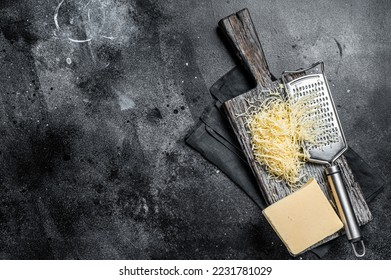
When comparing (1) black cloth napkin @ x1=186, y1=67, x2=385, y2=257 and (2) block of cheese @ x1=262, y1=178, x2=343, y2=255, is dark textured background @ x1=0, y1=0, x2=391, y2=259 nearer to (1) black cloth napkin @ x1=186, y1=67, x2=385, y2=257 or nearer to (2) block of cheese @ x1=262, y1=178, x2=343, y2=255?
(1) black cloth napkin @ x1=186, y1=67, x2=385, y2=257

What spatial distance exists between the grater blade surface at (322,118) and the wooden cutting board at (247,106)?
0.06 m

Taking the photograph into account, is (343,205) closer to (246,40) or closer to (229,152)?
(229,152)

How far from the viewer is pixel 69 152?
219 centimetres

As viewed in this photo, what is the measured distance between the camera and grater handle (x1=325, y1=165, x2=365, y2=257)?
1.96 m

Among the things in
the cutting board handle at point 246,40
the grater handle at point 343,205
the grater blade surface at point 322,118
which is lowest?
the grater handle at point 343,205

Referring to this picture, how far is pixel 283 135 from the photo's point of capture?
1.99 m

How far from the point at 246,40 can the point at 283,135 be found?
1.50 feet

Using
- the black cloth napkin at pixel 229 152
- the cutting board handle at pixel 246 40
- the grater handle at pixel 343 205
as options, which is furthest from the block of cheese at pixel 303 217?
the cutting board handle at pixel 246 40

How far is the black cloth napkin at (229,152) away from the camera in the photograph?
215cm

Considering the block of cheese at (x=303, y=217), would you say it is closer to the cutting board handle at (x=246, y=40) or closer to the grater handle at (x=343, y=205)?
the grater handle at (x=343, y=205)

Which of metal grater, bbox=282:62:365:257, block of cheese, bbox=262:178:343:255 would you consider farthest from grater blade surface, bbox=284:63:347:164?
block of cheese, bbox=262:178:343:255
